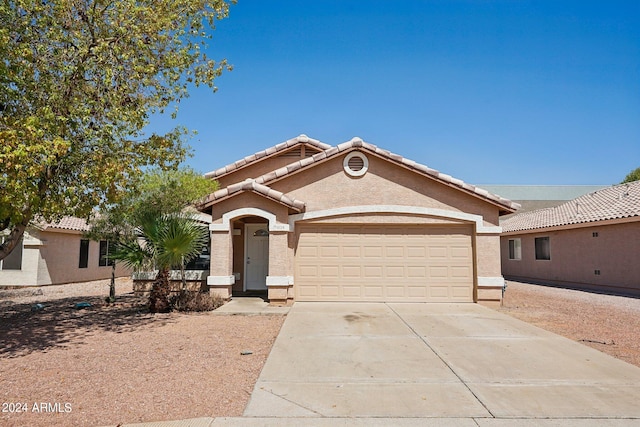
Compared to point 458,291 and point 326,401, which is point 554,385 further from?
point 458,291

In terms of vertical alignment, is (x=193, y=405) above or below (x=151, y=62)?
below

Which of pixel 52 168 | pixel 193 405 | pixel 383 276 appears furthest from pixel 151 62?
pixel 383 276

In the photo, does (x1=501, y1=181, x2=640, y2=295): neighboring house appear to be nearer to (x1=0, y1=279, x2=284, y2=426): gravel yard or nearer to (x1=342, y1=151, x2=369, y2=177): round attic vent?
(x1=342, y1=151, x2=369, y2=177): round attic vent

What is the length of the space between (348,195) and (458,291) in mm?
4549

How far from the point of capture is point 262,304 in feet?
39.8

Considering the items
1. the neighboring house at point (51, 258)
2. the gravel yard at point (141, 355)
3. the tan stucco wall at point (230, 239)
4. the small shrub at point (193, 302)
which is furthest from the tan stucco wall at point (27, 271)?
the tan stucco wall at point (230, 239)

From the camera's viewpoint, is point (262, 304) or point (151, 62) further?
point (262, 304)

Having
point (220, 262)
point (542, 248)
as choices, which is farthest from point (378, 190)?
point (542, 248)

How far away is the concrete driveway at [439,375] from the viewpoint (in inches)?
193

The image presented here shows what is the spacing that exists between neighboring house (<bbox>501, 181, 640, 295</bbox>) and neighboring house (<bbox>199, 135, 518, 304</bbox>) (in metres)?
7.56

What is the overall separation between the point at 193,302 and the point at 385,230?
6.09 metres

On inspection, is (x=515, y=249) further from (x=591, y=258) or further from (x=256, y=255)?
(x=256, y=255)

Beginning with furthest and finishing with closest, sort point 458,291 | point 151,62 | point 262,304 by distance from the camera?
point 458,291
point 262,304
point 151,62

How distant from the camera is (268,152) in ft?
54.7
